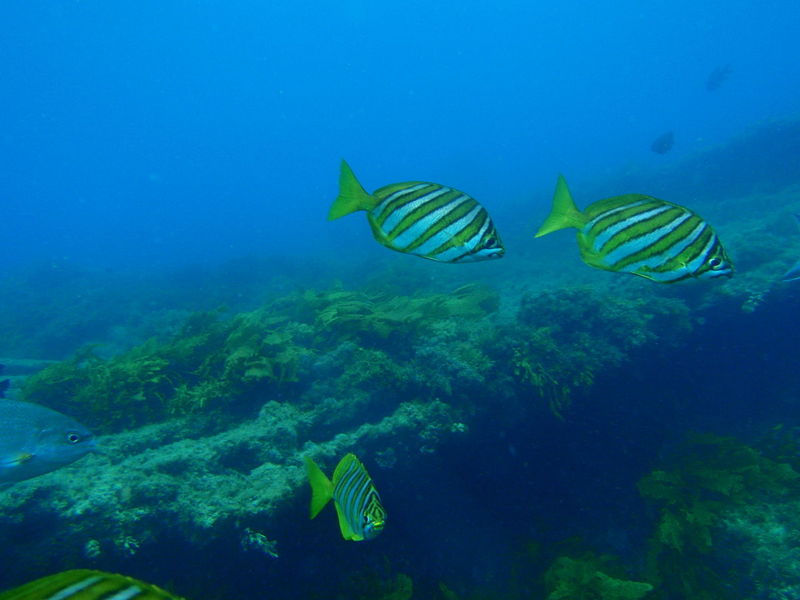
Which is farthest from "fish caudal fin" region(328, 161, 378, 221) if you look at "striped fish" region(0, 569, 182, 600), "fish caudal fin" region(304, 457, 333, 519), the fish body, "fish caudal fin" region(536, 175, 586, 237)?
Result: the fish body

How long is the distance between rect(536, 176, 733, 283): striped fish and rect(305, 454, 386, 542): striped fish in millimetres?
2224

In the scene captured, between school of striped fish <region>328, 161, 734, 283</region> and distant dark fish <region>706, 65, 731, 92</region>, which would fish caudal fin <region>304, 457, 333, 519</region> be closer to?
school of striped fish <region>328, 161, 734, 283</region>

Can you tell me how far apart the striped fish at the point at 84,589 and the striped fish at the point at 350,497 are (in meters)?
1.85

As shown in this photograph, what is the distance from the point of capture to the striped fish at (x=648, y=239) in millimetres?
2078

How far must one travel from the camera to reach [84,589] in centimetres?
94

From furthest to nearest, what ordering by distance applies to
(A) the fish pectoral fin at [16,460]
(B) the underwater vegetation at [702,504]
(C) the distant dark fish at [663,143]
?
(C) the distant dark fish at [663,143] → (B) the underwater vegetation at [702,504] → (A) the fish pectoral fin at [16,460]

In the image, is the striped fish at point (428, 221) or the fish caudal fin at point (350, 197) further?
the fish caudal fin at point (350, 197)

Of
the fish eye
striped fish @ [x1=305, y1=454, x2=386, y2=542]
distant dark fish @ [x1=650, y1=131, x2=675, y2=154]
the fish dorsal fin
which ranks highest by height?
distant dark fish @ [x1=650, y1=131, x2=675, y2=154]

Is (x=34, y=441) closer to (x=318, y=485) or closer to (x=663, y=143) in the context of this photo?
(x=318, y=485)

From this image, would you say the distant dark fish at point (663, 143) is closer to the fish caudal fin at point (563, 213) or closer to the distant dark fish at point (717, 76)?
the distant dark fish at point (717, 76)

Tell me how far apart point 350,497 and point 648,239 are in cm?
261

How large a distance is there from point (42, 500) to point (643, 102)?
248295 millimetres

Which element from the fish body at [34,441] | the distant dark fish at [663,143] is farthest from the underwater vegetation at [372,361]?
the distant dark fish at [663,143]

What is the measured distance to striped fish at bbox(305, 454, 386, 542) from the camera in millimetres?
2811
